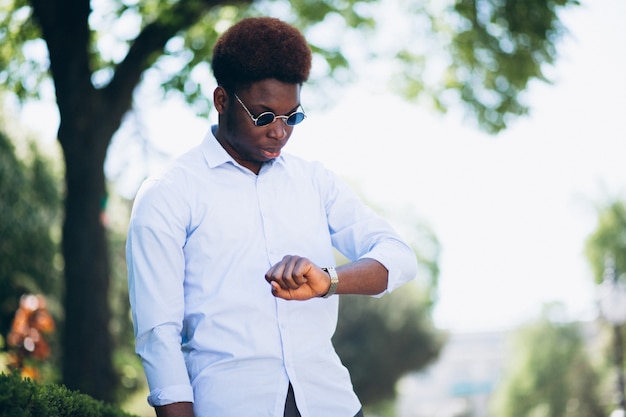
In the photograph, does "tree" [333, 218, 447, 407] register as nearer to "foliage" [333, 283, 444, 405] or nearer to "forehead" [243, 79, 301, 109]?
"foliage" [333, 283, 444, 405]

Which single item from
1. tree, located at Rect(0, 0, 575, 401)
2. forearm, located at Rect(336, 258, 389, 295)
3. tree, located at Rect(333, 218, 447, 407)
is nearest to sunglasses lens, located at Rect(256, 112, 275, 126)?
forearm, located at Rect(336, 258, 389, 295)

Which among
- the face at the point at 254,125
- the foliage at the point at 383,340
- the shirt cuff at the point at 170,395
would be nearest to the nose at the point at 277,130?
the face at the point at 254,125

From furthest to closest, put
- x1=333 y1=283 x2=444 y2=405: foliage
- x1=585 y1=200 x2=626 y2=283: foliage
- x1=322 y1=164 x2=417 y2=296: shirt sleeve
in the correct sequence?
x1=585 y1=200 x2=626 y2=283: foliage → x1=333 y1=283 x2=444 y2=405: foliage → x1=322 y1=164 x2=417 y2=296: shirt sleeve

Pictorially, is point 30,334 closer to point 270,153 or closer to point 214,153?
point 214,153

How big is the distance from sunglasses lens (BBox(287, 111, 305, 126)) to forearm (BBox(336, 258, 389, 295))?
0.52 m

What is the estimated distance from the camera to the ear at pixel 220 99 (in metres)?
2.77

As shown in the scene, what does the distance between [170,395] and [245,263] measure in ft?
1.53

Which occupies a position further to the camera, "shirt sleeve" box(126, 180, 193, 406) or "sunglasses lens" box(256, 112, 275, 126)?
"sunglasses lens" box(256, 112, 275, 126)

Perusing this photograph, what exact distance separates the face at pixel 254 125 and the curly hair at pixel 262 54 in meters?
0.03

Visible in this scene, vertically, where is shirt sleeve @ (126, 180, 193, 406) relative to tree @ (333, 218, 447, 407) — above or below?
above

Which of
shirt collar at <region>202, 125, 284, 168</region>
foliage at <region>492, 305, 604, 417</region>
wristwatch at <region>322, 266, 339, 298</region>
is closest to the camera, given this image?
wristwatch at <region>322, 266, 339, 298</region>

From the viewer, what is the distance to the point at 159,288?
245 centimetres

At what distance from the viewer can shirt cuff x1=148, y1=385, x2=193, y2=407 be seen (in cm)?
237

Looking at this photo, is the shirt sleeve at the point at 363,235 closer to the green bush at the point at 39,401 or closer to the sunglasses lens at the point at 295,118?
the sunglasses lens at the point at 295,118
